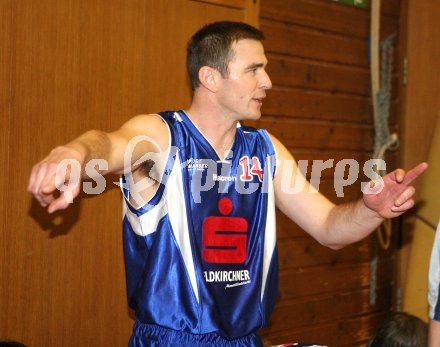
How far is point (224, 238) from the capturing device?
2.50 meters

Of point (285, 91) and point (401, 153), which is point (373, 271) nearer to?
point (401, 153)

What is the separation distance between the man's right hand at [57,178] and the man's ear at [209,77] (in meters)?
0.95

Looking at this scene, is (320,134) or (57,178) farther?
(320,134)

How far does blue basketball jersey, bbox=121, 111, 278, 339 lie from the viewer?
2389 millimetres

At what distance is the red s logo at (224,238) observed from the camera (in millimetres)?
2471

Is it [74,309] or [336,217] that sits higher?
[336,217]

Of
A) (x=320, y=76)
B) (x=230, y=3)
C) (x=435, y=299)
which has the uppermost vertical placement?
(x=230, y=3)

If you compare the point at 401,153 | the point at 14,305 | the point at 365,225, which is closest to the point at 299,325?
the point at 401,153

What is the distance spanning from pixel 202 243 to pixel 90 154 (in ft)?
2.25

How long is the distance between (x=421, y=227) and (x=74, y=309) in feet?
8.73

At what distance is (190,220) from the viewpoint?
8.04 ft

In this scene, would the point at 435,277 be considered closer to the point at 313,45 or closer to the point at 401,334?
the point at 401,334

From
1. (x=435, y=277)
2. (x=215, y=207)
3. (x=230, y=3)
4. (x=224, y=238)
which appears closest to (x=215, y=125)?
(x=215, y=207)

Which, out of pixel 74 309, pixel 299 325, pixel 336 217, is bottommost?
pixel 299 325
